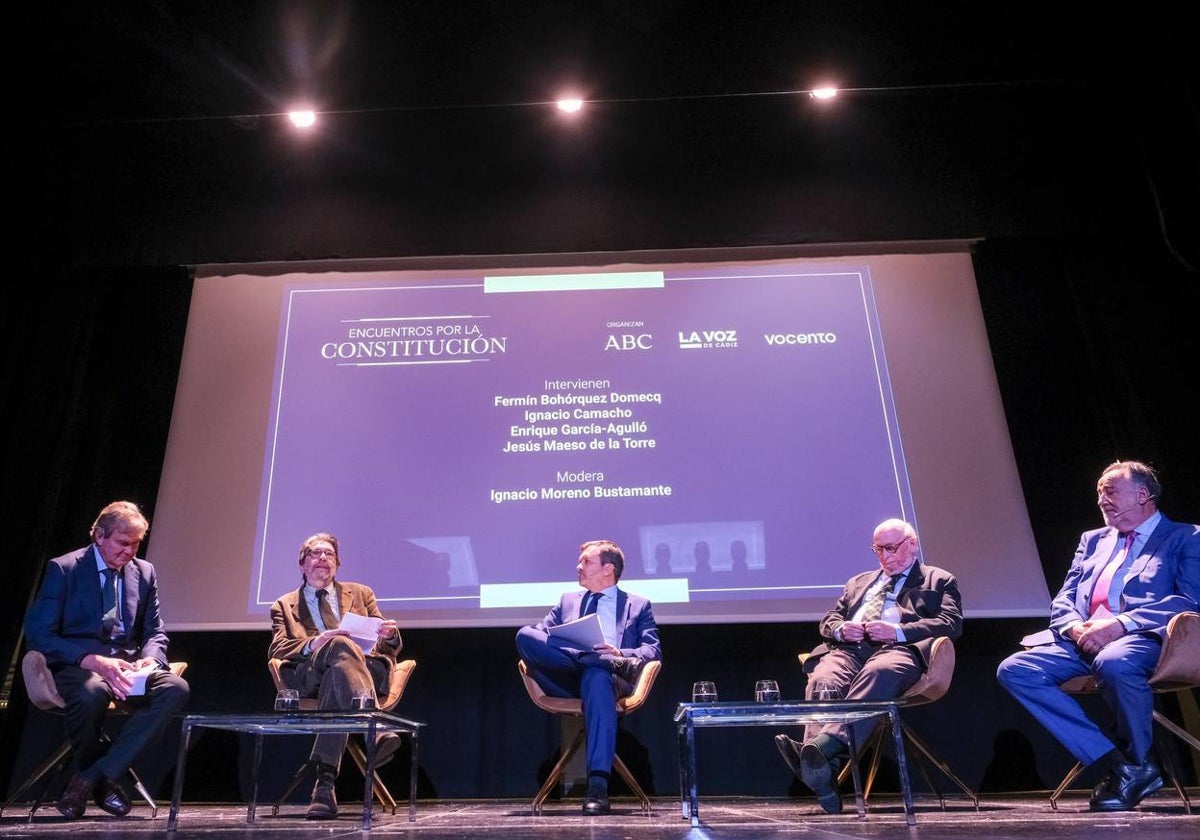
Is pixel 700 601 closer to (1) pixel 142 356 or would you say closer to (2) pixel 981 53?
(2) pixel 981 53

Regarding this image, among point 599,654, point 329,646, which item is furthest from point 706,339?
point 329,646

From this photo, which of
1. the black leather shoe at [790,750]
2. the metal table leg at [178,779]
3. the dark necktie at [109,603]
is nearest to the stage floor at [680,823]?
the metal table leg at [178,779]

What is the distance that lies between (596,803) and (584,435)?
1868mm

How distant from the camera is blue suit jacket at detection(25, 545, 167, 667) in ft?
11.1

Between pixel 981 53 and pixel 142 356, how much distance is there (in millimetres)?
4689

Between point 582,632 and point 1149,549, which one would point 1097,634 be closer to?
point 1149,549

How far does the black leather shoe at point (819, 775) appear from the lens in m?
2.93

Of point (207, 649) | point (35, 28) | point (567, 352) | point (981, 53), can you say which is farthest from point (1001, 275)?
point (35, 28)

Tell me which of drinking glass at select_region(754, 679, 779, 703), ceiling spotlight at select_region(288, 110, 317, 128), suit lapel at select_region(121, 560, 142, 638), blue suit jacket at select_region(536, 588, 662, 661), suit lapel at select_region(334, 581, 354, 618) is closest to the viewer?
drinking glass at select_region(754, 679, 779, 703)

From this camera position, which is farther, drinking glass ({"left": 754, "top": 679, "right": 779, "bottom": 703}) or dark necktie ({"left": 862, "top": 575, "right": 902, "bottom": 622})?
dark necktie ({"left": 862, "top": 575, "right": 902, "bottom": 622})

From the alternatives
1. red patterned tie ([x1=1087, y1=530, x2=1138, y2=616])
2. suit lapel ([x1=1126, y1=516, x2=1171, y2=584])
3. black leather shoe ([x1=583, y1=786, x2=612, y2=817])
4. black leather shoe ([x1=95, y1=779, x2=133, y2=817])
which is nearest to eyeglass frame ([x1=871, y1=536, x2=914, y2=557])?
red patterned tie ([x1=1087, y1=530, x2=1138, y2=616])

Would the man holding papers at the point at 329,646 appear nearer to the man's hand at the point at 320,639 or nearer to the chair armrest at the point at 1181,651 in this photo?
the man's hand at the point at 320,639

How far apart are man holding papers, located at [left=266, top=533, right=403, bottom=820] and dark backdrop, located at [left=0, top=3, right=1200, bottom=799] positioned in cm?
57

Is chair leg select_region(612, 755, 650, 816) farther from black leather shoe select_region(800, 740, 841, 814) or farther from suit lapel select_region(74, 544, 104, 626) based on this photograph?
suit lapel select_region(74, 544, 104, 626)
